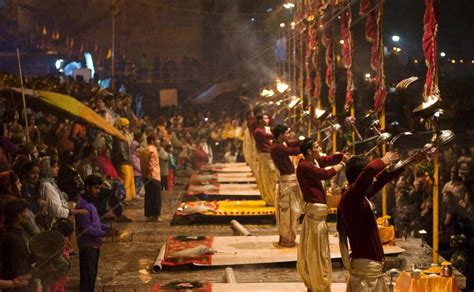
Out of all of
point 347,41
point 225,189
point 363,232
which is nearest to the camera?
point 363,232

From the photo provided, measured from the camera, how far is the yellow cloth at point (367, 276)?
9242 millimetres

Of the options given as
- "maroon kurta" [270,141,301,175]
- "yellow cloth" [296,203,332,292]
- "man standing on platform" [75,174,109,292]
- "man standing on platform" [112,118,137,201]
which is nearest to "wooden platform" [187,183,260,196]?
"man standing on platform" [112,118,137,201]

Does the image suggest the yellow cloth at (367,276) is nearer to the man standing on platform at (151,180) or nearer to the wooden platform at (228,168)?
the man standing on platform at (151,180)

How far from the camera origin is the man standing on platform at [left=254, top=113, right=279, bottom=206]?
19.1 meters

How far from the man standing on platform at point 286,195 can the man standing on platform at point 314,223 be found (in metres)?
A: 2.75

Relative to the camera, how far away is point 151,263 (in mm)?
15094

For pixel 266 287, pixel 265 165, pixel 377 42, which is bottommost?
pixel 266 287

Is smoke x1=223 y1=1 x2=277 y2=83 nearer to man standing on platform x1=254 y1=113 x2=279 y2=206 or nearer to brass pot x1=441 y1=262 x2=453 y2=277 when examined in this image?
man standing on platform x1=254 y1=113 x2=279 y2=206

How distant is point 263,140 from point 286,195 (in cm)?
432

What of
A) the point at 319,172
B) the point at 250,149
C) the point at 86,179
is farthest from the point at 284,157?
the point at 250,149

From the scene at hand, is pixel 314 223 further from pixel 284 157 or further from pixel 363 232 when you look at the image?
pixel 284 157

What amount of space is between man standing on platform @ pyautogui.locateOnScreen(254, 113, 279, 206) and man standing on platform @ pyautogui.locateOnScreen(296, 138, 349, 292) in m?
6.78

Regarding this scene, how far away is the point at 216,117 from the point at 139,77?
4506 mm

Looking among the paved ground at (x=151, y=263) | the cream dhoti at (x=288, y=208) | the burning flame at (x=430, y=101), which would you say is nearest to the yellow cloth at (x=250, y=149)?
the paved ground at (x=151, y=263)
